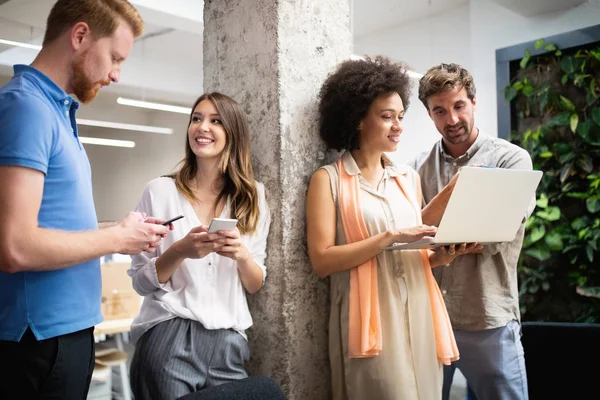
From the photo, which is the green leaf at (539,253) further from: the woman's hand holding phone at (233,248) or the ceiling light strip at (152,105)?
the ceiling light strip at (152,105)

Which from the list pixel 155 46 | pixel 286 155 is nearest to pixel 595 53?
pixel 286 155

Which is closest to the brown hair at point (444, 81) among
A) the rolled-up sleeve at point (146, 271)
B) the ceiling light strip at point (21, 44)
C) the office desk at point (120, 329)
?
the rolled-up sleeve at point (146, 271)

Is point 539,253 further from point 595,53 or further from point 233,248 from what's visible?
point 233,248

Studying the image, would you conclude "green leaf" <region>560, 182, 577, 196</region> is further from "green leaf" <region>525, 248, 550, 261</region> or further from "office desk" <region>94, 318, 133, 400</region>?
"office desk" <region>94, 318, 133, 400</region>

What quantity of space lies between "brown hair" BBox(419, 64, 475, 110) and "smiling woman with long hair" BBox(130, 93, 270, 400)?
801 mm

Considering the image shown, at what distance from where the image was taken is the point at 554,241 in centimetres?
432

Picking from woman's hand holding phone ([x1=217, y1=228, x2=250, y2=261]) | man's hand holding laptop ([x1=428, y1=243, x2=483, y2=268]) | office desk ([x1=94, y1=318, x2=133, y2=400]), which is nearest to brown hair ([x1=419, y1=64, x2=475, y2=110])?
man's hand holding laptop ([x1=428, y1=243, x2=483, y2=268])

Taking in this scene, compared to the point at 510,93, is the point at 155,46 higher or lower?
higher

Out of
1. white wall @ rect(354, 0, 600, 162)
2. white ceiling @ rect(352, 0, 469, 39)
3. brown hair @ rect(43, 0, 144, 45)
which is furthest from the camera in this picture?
white ceiling @ rect(352, 0, 469, 39)

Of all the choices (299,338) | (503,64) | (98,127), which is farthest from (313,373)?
(98,127)

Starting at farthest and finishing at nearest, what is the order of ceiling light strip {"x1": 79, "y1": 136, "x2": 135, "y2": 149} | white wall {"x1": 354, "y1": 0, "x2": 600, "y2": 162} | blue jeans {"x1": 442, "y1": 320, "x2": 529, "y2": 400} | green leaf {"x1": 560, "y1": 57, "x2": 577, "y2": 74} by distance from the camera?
ceiling light strip {"x1": 79, "y1": 136, "x2": 135, "y2": 149}
white wall {"x1": 354, "y1": 0, "x2": 600, "y2": 162}
green leaf {"x1": 560, "y1": 57, "x2": 577, "y2": 74}
blue jeans {"x1": 442, "y1": 320, "x2": 529, "y2": 400}

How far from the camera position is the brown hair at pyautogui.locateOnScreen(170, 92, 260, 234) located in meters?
1.87

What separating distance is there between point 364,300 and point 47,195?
1.00m

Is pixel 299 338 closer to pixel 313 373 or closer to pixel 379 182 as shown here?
pixel 313 373
